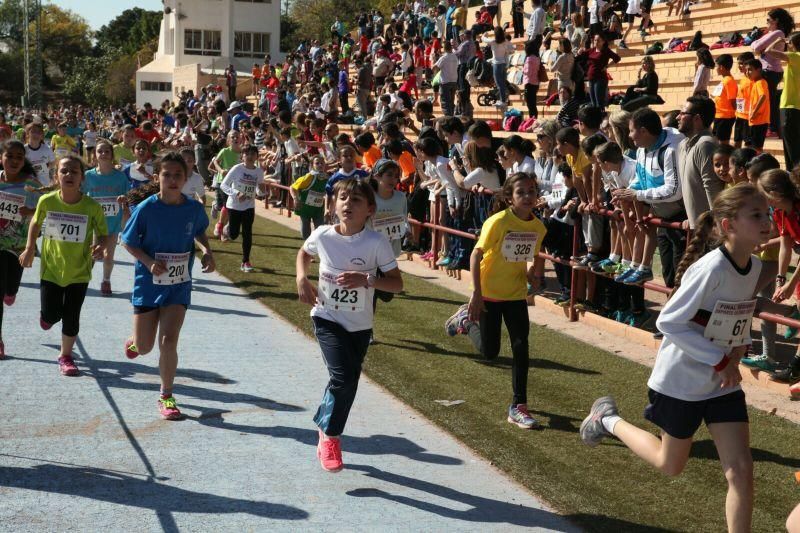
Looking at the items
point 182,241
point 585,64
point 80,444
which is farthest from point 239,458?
point 585,64

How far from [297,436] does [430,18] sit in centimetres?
2790

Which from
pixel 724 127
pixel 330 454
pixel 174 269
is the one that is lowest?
pixel 330 454

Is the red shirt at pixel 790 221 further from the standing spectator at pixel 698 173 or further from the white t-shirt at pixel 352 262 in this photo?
the white t-shirt at pixel 352 262

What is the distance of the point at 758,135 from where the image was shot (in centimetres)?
1420

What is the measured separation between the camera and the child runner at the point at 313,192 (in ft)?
47.4

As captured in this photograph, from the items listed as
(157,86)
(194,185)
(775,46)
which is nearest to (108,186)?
(194,185)

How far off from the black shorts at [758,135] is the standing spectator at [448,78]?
10.4 meters

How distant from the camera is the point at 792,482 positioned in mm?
6316

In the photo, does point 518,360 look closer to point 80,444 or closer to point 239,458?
point 239,458

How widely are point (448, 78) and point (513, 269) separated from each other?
1686cm

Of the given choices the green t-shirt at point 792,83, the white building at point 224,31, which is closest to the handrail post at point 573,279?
Result: the green t-shirt at point 792,83

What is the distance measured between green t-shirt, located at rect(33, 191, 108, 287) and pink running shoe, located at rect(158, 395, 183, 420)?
162cm

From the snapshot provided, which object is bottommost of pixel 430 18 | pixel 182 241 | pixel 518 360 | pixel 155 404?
pixel 155 404

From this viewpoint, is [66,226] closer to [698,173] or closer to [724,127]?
[698,173]
